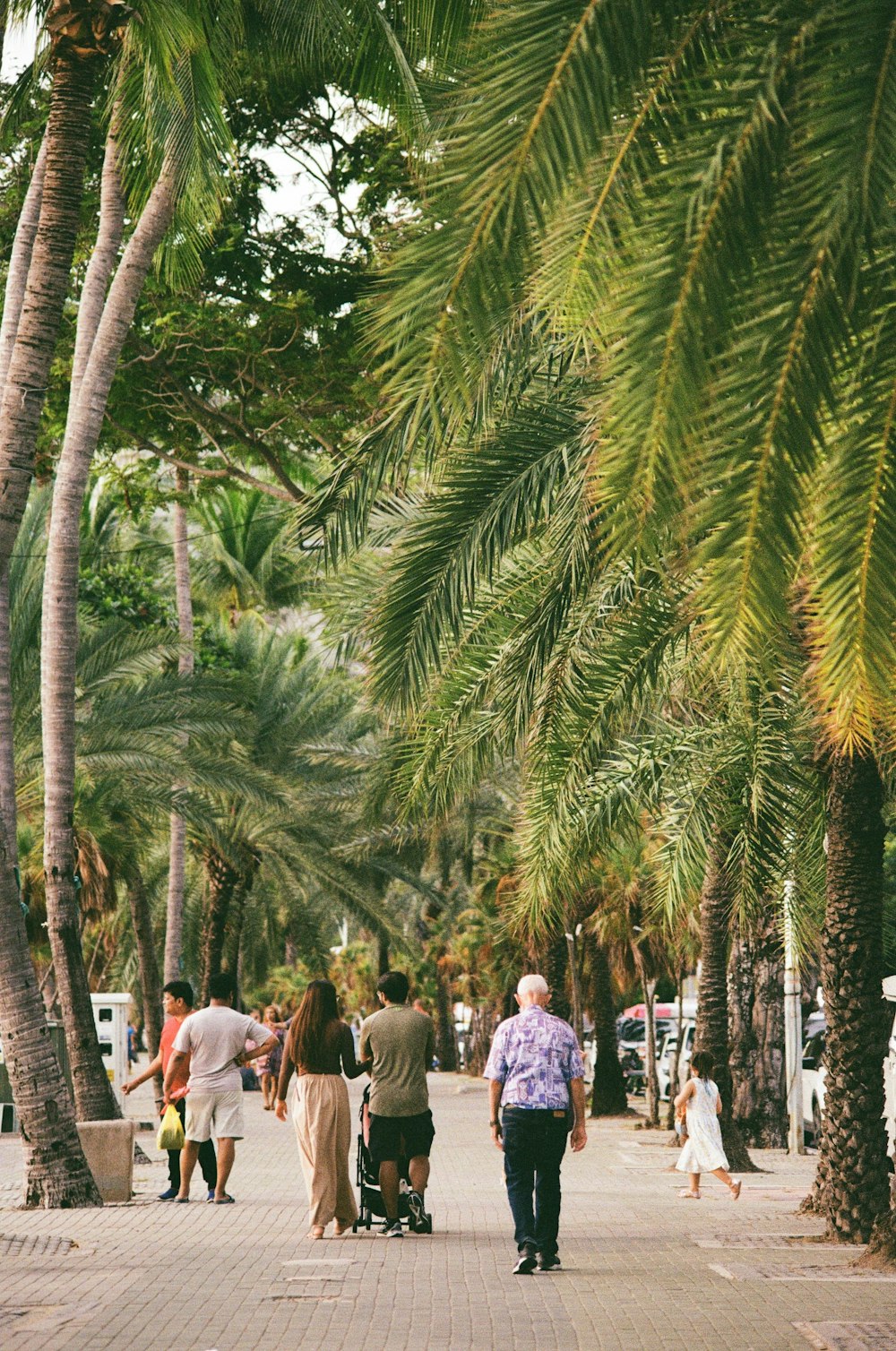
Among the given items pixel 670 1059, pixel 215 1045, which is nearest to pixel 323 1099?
pixel 215 1045

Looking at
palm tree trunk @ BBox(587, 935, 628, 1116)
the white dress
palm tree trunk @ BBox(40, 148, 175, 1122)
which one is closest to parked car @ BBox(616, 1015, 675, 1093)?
palm tree trunk @ BBox(587, 935, 628, 1116)

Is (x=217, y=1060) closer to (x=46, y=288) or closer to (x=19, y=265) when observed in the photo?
(x=46, y=288)

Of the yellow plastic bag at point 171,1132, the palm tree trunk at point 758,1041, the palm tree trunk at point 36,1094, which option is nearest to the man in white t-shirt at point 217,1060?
the yellow plastic bag at point 171,1132

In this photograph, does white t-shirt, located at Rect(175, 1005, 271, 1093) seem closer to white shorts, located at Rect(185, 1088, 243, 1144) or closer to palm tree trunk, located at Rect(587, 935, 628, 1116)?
white shorts, located at Rect(185, 1088, 243, 1144)

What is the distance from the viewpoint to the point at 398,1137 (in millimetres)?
11375

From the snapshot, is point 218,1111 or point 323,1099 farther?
point 218,1111

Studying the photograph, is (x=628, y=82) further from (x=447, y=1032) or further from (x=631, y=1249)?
(x=447, y=1032)

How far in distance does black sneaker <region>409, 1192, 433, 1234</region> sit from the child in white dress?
4171 mm

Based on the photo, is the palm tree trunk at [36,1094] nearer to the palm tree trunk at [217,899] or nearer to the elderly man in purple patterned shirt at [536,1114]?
the elderly man in purple patterned shirt at [536,1114]

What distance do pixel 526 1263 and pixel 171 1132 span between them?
4609 mm

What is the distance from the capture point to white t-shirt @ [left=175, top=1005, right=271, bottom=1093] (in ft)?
42.7

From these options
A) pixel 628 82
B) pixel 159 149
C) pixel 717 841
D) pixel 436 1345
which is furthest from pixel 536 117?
pixel 717 841

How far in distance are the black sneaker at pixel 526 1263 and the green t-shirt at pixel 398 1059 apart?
1.66 metres

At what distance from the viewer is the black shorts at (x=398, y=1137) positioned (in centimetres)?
1134
